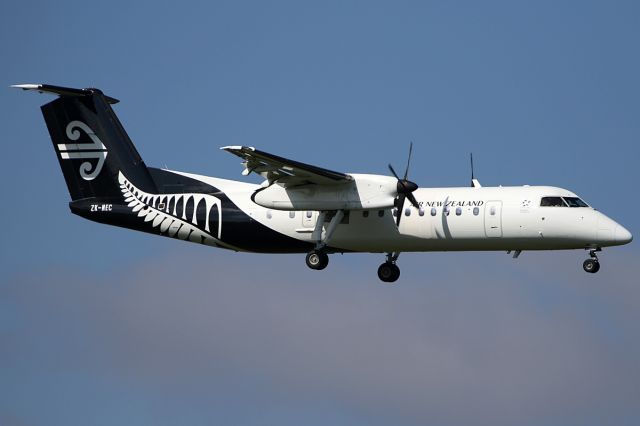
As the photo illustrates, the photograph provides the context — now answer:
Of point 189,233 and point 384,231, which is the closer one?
point 384,231

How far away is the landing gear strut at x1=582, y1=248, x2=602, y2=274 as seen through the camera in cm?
2947

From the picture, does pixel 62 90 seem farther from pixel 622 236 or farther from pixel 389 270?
pixel 622 236

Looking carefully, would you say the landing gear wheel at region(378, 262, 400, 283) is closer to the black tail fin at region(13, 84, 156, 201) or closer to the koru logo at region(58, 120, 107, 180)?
the black tail fin at region(13, 84, 156, 201)

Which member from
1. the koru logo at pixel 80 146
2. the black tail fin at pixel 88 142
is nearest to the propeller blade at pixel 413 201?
the black tail fin at pixel 88 142

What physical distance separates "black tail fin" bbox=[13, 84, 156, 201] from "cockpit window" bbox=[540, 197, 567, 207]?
10936 mm

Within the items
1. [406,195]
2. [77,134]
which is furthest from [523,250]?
[77,134]

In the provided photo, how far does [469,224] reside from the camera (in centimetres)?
2978

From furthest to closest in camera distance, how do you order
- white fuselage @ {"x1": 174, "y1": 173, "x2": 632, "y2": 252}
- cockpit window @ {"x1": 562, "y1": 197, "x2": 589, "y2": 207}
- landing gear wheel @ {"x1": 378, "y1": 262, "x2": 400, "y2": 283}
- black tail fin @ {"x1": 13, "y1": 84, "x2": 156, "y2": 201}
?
black tail fin @ {"x1": 13, "y1": 84, "x2": 156, "y2": 201}, landing gear wheel @ {"x1": 378, "y1": 262, "x2": 400, "y2": 283}, cockpit window @ {"x1": 562, "y1": 197, "x2": 589, "y2": 207}, white fuselage @ {"x1": 174, "y1": 173, "x2": 632, "y2": 252}

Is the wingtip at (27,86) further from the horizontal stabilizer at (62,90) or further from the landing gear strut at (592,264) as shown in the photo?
the landing gear strut at (592,264)

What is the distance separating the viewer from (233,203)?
32.3m

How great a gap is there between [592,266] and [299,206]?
733 centimetres

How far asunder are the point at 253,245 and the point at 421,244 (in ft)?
15.0

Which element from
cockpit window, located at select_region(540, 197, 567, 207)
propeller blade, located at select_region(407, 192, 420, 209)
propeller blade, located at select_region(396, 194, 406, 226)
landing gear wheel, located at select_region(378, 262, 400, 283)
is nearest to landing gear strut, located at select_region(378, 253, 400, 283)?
landing gear wheel, located at select_region(378, 262, 400, 283)

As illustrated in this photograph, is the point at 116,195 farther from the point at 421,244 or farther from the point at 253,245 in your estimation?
the point at 421,244
